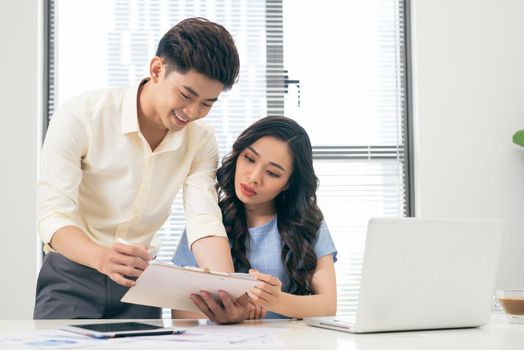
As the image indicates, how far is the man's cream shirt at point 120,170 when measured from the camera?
1.79 metres

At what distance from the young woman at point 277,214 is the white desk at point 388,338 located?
0.50 meters

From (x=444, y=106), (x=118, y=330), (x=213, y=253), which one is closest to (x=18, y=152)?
(x=213, y=253)

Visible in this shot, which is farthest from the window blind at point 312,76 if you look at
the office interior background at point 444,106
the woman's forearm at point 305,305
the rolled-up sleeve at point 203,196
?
the woman's forearm at point 305,305

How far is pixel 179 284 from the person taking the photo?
1372 mm

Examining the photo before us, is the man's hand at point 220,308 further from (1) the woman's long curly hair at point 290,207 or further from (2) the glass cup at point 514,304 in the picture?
(2) the glass cup at point 514,304

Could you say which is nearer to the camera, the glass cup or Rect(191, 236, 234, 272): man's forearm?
the glass cup

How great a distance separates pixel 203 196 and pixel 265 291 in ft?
1.55

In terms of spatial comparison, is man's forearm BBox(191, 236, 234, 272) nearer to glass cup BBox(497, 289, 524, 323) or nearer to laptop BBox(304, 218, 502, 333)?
laptop BBox(304, 218, 502, 333)

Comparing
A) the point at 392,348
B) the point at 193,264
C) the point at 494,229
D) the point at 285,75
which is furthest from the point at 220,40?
the point at 285,75

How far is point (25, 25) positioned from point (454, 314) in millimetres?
2734

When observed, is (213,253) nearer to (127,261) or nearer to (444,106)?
(127,261)

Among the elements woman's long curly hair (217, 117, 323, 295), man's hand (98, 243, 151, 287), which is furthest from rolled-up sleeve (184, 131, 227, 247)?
man's hand (98, 243, 151, 287)

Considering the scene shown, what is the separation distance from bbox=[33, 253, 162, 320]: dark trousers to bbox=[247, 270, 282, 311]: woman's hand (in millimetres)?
474

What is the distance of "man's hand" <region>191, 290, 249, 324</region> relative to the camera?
1.46m
